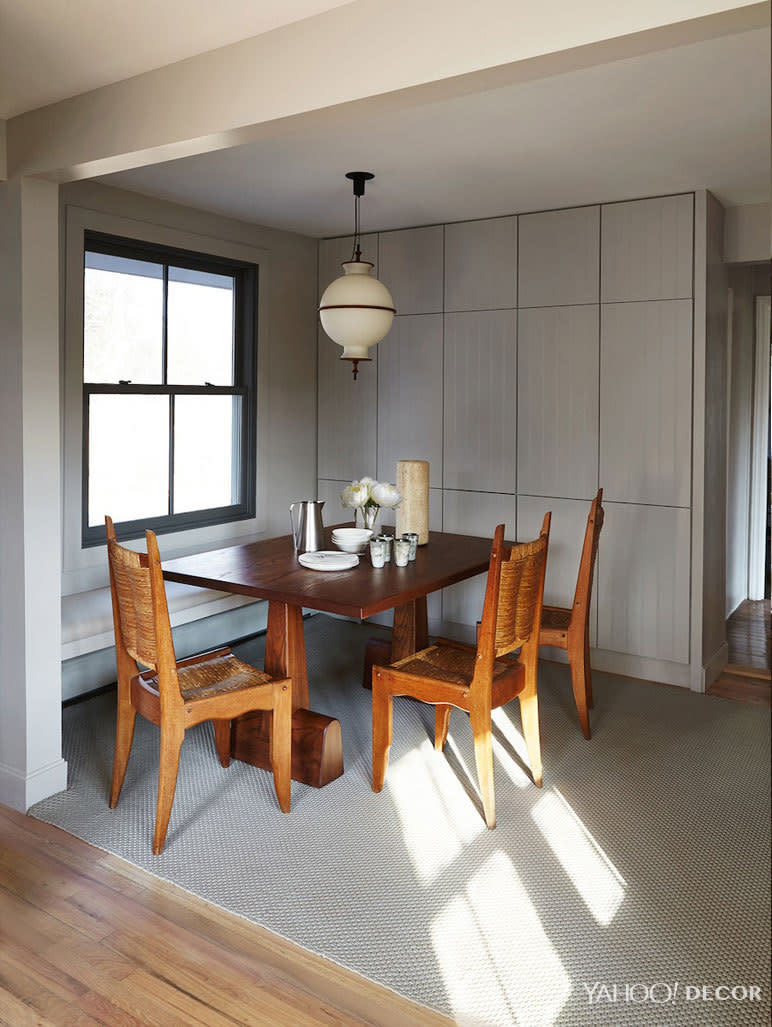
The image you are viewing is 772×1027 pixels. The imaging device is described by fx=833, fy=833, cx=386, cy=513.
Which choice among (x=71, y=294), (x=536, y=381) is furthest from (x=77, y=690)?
(x=536, y=381)

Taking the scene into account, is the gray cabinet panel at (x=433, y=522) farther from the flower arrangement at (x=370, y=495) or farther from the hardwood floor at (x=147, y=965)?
the hardwood floor at (x=147, y=965)

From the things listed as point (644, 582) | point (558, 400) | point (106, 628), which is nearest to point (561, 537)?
point (644, 582)

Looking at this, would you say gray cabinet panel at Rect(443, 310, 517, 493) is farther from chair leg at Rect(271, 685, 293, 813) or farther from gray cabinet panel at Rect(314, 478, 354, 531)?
chair leg at Rect(271, 685, 293, 813)

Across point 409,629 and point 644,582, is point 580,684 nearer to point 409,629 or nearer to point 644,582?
point 409,629

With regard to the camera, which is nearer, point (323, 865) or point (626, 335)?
point (323, 865)

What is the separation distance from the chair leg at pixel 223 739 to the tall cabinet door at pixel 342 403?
2250 mm

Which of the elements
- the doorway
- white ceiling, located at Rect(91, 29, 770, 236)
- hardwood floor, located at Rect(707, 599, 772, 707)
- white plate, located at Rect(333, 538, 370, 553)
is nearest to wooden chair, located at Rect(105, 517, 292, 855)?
white plate, located at Rect(333, 538, 370, 553)

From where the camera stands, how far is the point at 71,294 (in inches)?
144

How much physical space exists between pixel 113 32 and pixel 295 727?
2.28 m

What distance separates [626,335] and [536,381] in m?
0.53

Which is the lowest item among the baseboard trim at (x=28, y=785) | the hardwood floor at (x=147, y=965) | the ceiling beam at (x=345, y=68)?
the hardwood floor at (x=147, y=965)

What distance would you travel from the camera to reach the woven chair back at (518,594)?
274 cm

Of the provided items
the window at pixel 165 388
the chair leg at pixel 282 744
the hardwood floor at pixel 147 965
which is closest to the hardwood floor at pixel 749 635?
the chair leg at pixel 282 744

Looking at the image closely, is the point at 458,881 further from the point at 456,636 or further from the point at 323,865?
the point at 456,636
